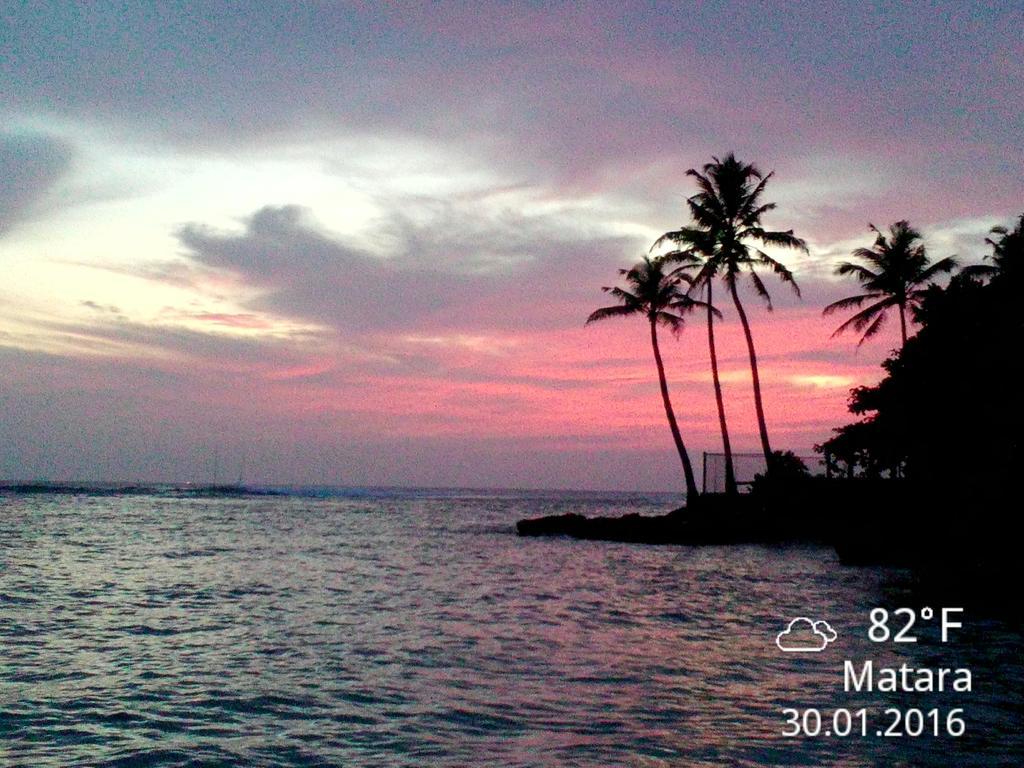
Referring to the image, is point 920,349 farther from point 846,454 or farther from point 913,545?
point 846,454

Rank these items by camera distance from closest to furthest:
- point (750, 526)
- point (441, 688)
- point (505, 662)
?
point (441, 688), point (505, 662), point (750, 526)

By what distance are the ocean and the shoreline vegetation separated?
12.6 feet

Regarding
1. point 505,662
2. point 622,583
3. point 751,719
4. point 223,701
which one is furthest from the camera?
point 622,583

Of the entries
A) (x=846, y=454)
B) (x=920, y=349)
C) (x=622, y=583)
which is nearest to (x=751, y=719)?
(x=622, y=583)

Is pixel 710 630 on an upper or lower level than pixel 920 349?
lower

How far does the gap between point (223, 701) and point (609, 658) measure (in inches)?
191

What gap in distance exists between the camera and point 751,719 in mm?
8852

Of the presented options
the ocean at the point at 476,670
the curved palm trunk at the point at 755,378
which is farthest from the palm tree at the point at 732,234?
the ocean at the point at 476,670

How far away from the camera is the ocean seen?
7.97 meters

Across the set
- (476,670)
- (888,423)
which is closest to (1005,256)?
(888,423)

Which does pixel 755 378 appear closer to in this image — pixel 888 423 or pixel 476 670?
pixel 888 423

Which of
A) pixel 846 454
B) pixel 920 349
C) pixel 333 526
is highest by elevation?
pixel 920 349

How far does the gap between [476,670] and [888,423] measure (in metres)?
20.9

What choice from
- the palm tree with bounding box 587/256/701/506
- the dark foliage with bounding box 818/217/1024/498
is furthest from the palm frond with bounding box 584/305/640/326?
the dark foliage with bounding box 818/217/1024/498
